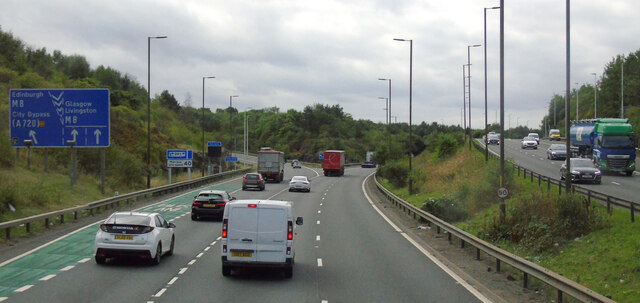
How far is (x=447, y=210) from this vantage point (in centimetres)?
3198

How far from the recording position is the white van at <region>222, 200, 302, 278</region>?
1530 cm

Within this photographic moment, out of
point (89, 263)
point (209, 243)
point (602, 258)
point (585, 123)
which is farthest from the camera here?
point (585, 123)

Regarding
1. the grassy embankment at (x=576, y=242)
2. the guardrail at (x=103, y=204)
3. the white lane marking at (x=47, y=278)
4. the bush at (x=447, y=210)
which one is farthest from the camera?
the bush at (x=447, y=210)

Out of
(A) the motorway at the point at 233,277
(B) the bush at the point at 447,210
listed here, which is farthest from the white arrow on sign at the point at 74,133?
(B) the bush at the point at 447,210

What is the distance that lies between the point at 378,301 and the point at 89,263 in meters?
8.61

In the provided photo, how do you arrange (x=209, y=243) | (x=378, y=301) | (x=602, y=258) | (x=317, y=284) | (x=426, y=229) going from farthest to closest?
(x=426, y=229)
(x=209, y=243)
(x=602, y=258)
(x=317, y=284)
(x=378, y=301)

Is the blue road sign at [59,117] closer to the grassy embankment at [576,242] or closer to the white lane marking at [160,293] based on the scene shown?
the grassy embankment at [576,242]

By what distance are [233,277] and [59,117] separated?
2601cm

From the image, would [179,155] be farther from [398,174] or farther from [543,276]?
[543,276]

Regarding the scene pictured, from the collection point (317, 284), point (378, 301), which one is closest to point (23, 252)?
point (317, 284)

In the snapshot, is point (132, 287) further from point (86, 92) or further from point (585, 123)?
point (585, 123)

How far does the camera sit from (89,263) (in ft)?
56.9

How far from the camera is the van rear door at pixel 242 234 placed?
1529 cm

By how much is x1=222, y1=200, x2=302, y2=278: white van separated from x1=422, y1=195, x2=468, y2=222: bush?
692 inches
